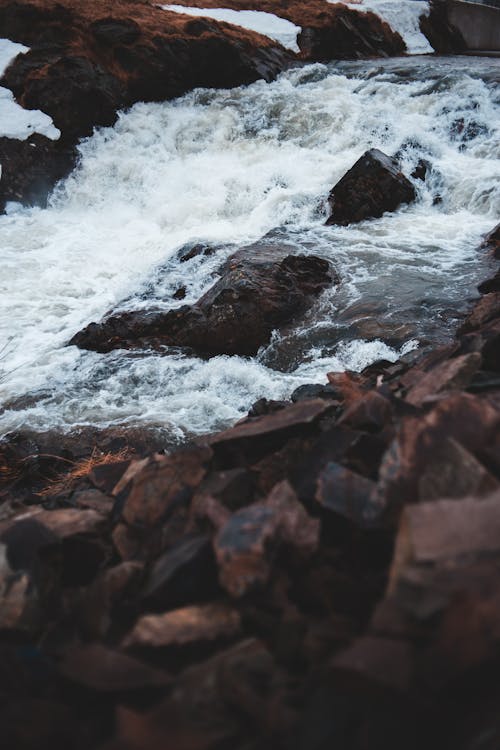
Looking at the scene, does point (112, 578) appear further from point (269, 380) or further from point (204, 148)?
point (204, 148)

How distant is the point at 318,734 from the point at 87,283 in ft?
24.0

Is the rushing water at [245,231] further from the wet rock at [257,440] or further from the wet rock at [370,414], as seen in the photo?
the wet rock at [370,414]

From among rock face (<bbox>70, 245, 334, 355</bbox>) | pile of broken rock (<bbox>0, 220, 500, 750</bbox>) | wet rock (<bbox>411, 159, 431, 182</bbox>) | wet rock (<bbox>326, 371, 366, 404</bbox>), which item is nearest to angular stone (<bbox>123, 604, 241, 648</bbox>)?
pile of broken rock (<bbox>0, 220, 500, 750</bbox>)

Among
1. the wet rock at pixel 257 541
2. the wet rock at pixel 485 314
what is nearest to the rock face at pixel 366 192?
the wet rock at pixel 485 314

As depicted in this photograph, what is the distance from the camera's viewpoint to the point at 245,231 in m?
8.16

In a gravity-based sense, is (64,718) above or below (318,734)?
below

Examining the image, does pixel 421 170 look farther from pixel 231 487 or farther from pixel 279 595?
pixel 279 595

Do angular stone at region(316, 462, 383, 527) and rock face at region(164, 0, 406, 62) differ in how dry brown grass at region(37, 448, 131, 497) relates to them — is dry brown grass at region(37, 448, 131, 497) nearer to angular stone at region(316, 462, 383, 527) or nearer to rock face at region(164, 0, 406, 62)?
angular stone at region(316, 462, 383, 527)

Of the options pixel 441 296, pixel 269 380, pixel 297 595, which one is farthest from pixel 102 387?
pixel 297 595

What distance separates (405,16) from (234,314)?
18.2 metres

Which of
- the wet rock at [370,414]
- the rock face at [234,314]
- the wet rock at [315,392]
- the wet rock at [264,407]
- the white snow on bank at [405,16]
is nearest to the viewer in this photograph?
the wet rock at [370,414]

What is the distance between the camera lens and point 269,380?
4.85 metres

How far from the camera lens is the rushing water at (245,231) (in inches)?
199

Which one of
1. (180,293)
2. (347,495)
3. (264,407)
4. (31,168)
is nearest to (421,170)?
(180,293)
